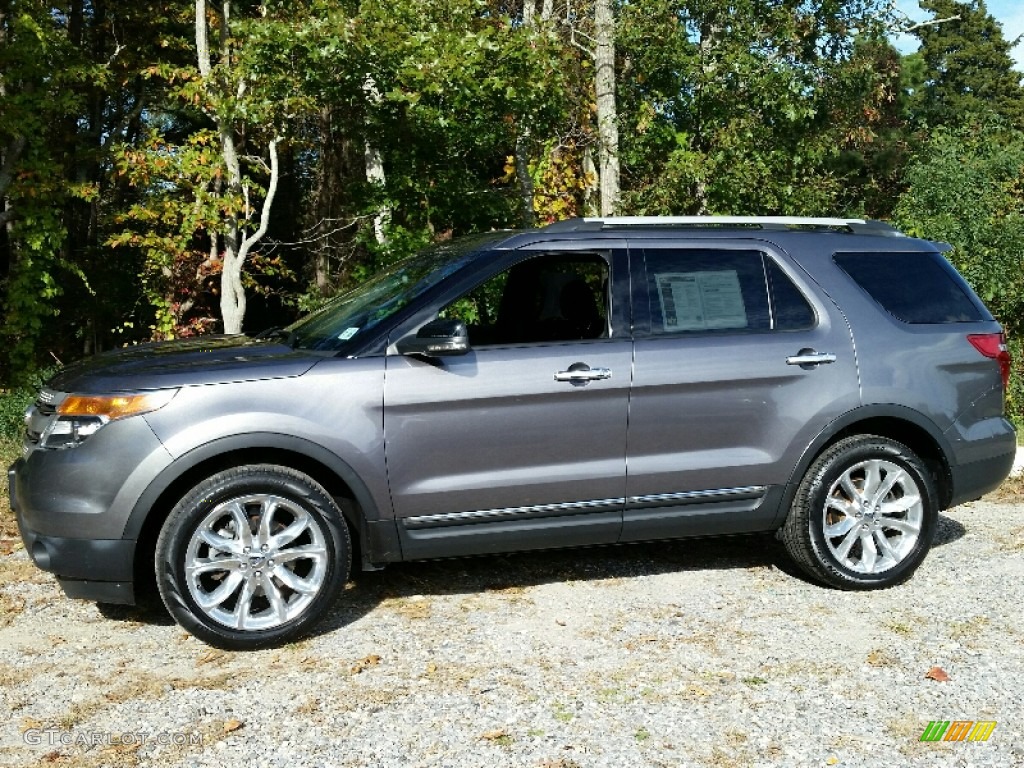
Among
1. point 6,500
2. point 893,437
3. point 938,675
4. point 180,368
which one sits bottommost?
point 938,675

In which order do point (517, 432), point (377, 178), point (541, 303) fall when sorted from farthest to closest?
point (377, 178)
point (541, 303)
point (517, 432)

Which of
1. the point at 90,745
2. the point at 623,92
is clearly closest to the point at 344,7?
the point at 623,92

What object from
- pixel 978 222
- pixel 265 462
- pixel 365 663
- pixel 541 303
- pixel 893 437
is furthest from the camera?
pixel 978 222

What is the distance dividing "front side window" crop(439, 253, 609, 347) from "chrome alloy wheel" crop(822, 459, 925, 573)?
1.58m

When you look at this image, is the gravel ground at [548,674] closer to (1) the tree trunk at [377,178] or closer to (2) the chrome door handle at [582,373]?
(2) the chrome door handle at [582,373]

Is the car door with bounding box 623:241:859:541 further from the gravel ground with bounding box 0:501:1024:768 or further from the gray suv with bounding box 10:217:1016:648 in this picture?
the gravel ground with bounding box 0:501:1024:768

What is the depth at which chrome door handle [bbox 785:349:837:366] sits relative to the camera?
537 centimetres

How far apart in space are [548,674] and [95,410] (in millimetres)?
2222

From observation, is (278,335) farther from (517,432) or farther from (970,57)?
(970,57)

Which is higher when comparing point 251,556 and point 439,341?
point 439,341

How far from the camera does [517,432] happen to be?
16.2 feet

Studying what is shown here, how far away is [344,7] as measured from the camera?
38.4ft

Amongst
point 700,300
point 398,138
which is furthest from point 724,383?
point 398,138

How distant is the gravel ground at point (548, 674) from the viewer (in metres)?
3.71
